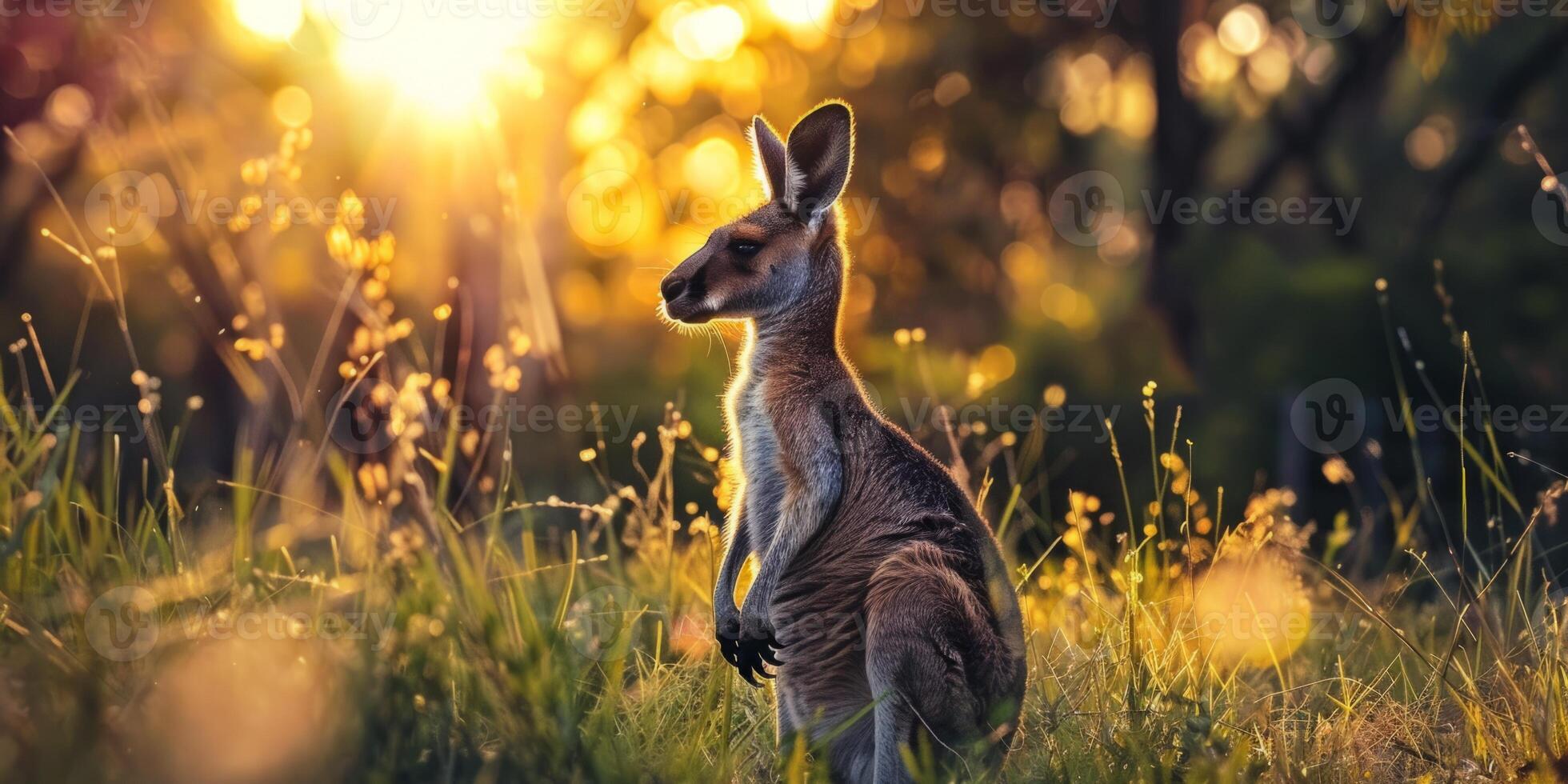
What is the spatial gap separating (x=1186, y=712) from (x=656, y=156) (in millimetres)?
15325

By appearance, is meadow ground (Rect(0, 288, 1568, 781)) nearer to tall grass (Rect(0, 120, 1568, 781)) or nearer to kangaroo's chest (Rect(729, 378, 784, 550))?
tall grass (Rect(0, 120, 1568, 781))

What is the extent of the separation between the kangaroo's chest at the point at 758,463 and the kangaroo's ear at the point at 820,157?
625 millimetres

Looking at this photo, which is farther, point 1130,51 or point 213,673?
point 1130,51

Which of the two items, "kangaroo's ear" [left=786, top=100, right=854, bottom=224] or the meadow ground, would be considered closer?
the meadow ground

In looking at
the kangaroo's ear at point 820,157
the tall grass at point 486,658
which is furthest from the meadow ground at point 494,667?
the kangaroo's ear at point 820,157

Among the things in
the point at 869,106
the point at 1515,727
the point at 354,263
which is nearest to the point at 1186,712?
the point at 1515,727

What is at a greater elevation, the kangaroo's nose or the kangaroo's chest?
the kangaroo's nose

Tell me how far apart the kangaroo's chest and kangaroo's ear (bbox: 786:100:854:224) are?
62 cm

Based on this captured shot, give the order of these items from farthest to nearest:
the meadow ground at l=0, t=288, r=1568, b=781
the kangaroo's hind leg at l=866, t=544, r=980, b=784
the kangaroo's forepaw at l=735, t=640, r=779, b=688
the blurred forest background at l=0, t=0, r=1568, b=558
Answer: the blurred forest background at l=0, t=0, r=1568, b=558, the kangaroo's forepaw at l=735, t=640, r=779, b=688, the kangaroo's hind leg at l=866, t=544, r=980, b=784, the meadow ground at l=0, t=288, r=1568, b=781

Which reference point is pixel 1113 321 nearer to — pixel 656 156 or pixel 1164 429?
pixel 1164 429

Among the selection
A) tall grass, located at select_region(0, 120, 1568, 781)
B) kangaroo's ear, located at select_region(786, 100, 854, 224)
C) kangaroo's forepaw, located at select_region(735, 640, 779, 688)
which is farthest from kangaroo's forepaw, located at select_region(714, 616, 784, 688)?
kangaroo's ear, located at select_region(786, 100, 854, 224)

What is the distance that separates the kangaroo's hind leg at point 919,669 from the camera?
3.28m

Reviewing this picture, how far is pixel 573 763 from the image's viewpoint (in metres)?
2.90

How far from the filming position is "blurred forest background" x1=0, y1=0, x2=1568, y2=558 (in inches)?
452
